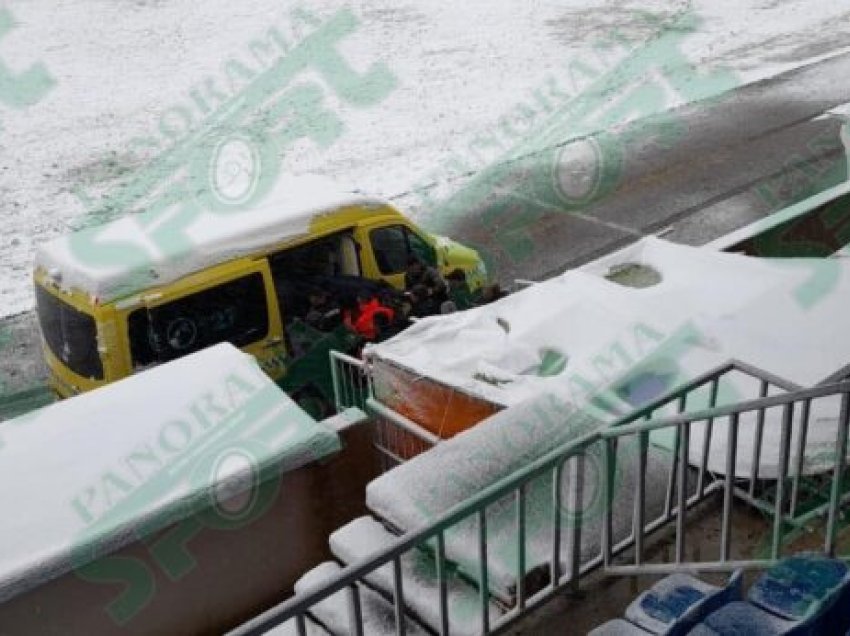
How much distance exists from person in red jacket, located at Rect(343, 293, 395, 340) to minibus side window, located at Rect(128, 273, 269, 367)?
812mm

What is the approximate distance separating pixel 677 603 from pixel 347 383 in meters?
4.63

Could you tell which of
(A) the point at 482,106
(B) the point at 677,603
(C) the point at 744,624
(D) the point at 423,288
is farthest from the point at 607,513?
(A) the point at 482,106

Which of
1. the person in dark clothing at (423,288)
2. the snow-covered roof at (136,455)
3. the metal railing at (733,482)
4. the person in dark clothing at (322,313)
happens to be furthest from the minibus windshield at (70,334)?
the metal railing at (733,482)

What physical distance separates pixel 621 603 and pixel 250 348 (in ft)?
15.3

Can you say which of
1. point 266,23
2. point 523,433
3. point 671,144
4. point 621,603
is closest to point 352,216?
point 523,433

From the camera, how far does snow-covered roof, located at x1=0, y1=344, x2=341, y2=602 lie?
18.9 feet

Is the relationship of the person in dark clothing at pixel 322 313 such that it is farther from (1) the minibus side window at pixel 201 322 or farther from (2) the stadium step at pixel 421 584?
(2) the stadium step at pixel 421 584

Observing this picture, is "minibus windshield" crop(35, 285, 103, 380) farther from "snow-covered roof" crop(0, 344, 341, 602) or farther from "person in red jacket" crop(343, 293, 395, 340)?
"person in red jacket" crop(343, 293, 395, 340)

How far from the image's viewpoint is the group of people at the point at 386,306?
921 cm

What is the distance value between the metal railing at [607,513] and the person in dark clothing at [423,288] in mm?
4035

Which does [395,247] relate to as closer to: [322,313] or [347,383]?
[322,313]

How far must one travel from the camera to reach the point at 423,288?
32.4 feet

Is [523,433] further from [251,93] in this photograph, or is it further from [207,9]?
[207,9]

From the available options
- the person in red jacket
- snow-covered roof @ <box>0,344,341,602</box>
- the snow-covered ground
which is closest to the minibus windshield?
snow-covered roof @ <box>0,344,341,602</box>
